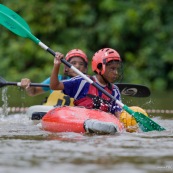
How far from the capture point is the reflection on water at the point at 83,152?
5828 millimetres

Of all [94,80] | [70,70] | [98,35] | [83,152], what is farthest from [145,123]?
[98,35]

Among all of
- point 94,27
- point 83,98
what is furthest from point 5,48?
point 83,98

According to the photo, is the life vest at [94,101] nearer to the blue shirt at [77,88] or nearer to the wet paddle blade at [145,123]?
the blue shirt at [77,88]

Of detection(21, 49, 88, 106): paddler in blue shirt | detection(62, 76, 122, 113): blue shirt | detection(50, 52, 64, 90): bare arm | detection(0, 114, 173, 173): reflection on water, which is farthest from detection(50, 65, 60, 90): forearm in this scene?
detection(21, 49, 88, 106): paddler in blue shirt

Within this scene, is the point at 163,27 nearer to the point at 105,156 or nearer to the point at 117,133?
the point at 117,133

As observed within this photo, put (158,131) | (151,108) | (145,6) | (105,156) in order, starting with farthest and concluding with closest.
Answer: (145,6)
(151,108)
(158,131)
(105,156)

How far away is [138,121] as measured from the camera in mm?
8680

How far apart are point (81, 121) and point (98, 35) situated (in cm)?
1204

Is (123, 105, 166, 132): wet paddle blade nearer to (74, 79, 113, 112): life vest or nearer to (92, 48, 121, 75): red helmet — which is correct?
(74, 79, 113, 112): life vest

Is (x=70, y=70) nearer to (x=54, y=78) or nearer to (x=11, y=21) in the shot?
(x=11, y=21)

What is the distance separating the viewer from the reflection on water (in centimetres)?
583

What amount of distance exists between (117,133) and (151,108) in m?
4.90

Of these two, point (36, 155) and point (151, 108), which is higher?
point (151, 108)

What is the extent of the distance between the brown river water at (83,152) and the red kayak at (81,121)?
4.5 inches
